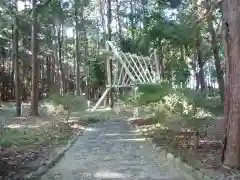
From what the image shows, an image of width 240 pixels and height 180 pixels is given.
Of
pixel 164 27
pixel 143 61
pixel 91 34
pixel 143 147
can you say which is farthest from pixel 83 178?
pixel 91 34

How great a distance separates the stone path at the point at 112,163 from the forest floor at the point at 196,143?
473 mm

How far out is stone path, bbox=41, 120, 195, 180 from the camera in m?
7.16

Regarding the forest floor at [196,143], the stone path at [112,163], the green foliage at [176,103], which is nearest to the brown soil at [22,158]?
the stone path at [112,163]

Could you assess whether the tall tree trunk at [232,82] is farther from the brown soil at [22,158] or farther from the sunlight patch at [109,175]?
the brown soil at [22,158]

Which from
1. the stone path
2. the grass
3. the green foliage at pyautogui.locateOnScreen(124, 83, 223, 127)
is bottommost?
the stone path

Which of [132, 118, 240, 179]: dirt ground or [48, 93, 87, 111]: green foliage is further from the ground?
[48, 93, 87, 111]: green foliage

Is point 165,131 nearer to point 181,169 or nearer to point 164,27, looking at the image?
point 181,169

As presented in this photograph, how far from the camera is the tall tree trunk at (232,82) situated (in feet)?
23.9

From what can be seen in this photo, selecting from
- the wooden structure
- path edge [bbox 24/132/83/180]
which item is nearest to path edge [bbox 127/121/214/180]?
path edge [bbox 24/132/83/180]

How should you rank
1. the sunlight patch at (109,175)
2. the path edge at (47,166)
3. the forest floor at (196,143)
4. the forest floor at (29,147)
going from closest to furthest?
1. the path edge at (47,166)
2. the sunlight patch at (109,175)
3. the forest floor at (196,143)
4. the forest floor at (29,147)

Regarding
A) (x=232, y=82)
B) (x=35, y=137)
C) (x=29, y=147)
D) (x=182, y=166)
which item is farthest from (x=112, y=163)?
(x=35, y=137)

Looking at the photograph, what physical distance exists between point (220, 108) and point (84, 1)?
11914 millimetres

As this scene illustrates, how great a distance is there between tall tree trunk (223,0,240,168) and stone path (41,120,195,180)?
1.08 m

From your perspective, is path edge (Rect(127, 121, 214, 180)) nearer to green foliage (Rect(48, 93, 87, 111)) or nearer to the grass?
the grass
